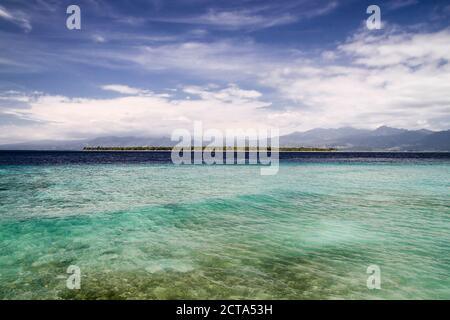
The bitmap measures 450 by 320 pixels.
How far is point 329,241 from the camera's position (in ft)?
32.9

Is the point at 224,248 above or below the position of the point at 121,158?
below

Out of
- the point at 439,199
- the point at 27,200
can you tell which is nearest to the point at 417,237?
the point at 439,199

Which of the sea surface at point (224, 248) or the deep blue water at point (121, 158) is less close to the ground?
the deep blue water at point (121, 158)

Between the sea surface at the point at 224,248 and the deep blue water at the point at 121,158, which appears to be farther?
the deep blue water at the point at 121,158

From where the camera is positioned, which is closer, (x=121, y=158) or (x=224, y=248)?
(x=224, y=248)

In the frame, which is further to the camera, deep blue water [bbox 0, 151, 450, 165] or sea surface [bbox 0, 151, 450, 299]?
deep blue water [bbox 0, 151, 450, 165]

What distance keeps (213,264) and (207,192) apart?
12862 mm

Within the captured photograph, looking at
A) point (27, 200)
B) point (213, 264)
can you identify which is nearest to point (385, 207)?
point (213, 264)

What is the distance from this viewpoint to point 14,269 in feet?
25.3

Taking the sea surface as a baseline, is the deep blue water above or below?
above
